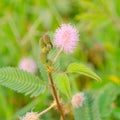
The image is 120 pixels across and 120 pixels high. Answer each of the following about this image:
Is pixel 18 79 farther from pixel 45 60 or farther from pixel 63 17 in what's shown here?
pixel 63 17

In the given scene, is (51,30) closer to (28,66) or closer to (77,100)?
(28,66)

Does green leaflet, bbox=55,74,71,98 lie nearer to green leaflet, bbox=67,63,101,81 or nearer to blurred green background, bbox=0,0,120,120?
green leaflet, bbox=67,63,101,81

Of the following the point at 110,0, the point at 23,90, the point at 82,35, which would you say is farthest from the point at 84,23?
the point at 23,90

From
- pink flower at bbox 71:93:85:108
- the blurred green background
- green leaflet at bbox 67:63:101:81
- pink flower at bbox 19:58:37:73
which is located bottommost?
green leaflet at bbox 67:63:101:81

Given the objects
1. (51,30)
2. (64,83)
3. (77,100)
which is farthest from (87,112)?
(51,30)

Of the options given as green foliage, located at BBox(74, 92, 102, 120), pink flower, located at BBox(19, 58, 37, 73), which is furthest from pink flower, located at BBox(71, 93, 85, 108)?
pink flower, located at BBox(19, 58, 37, 73)

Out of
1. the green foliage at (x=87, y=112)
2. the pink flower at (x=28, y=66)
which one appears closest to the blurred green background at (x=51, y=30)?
the pink flower at (x=28, y=66)

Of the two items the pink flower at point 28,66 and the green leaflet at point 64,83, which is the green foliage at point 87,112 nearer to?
the green leaflet at point 64,83
